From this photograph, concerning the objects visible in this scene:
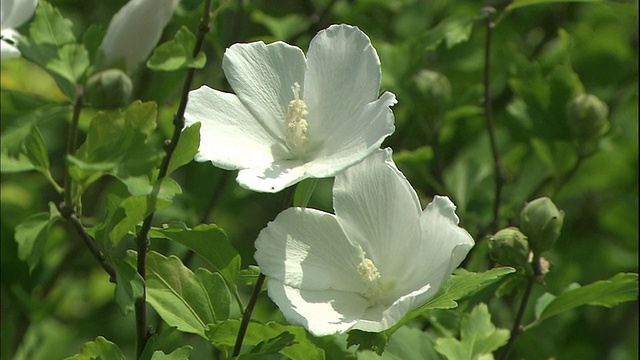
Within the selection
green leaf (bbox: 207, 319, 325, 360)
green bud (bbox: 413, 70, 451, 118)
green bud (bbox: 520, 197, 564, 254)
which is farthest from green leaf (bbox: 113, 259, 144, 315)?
green bud (bbox: 413, 70, 451, 118)

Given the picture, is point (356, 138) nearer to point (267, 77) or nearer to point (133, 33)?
point (267, 77)

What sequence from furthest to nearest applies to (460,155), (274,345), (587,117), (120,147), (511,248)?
(460,155) < (587,117) < (511,248) < (274,345) < (120,147)

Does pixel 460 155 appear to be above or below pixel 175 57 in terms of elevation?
below

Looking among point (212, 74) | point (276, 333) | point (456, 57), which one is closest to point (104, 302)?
point (212, 74)

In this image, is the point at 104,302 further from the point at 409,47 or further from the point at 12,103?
the point at 12,103

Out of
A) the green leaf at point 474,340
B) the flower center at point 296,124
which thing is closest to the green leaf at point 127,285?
the flower center at point 296,124

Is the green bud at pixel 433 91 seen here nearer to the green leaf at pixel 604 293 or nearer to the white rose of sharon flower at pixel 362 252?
the green leaf at pixel 604 293

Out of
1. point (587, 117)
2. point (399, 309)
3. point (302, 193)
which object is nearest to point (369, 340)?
point (399, 309)
